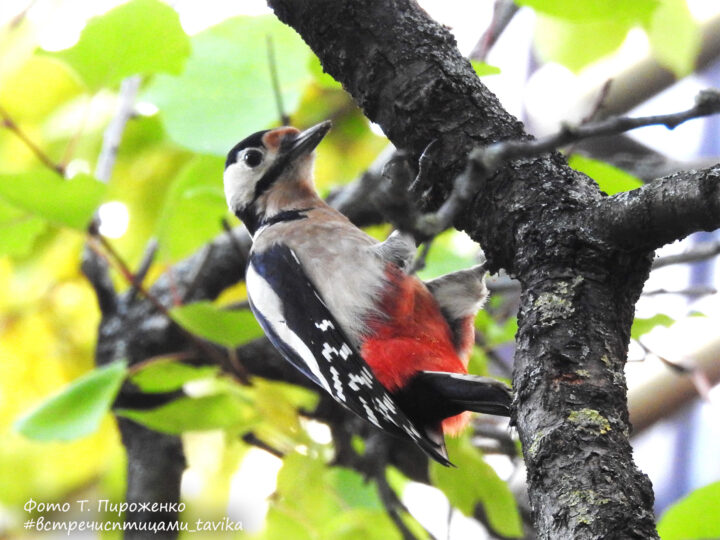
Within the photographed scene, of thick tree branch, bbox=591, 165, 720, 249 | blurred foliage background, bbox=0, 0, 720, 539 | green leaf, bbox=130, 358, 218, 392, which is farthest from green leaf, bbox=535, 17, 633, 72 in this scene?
green leaf, bbox=130, 358, 218, 392

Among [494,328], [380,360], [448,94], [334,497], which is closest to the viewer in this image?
[448,94]

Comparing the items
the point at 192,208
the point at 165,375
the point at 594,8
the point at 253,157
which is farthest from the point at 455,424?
the point at 253,157

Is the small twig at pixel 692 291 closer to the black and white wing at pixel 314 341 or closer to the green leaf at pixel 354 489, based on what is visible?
the black and white wing at pixel 314 341

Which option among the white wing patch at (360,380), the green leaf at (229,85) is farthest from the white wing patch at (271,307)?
the green leaf at (229,85)

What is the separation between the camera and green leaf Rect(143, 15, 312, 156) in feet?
6.15

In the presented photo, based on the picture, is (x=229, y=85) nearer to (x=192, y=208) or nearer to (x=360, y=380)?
(x=192, y=208)

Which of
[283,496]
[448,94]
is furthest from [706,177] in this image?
[283,496]

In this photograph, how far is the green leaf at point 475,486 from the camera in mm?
2051

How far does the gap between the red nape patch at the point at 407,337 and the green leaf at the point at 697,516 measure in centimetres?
68

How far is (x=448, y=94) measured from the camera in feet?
4.22

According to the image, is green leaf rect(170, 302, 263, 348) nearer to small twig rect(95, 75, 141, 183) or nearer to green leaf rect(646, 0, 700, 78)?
small twig rect(95, 75, 141, 183)

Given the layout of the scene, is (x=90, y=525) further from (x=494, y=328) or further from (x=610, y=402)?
(x=610, y=402)

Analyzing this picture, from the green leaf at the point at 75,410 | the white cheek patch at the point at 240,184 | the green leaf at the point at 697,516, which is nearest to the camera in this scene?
the green leaf at the point at 697,516

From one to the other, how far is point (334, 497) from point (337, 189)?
0.97m
